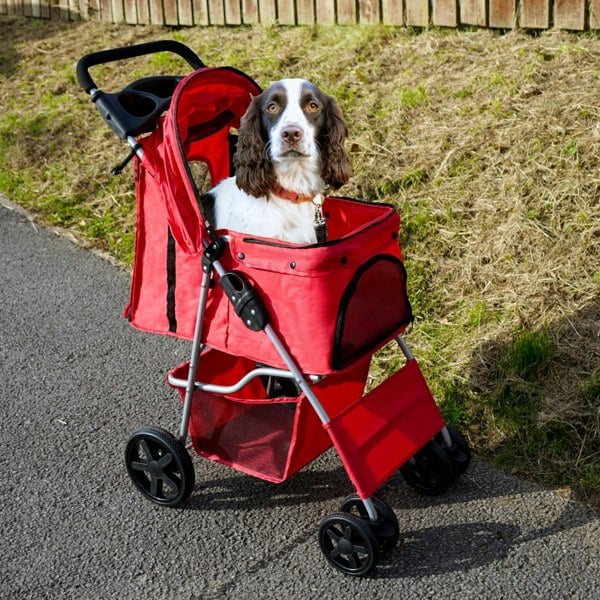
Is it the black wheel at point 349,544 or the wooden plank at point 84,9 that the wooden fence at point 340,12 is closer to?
the wooden plank at point 84,9

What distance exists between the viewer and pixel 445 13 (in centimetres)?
696

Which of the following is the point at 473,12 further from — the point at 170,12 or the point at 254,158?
the point at 254,158

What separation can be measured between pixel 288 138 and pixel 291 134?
0.02 metres

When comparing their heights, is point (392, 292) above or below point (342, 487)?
above

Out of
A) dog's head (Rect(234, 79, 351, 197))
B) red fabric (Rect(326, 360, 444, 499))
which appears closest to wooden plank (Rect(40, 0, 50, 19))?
dog's head (Rect(234, 79, 351, 197))

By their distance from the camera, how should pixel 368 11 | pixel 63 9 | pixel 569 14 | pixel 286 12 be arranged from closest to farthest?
pixel 569 14 → pixel 368 11 → pixel 286 12 → pixel 63 9

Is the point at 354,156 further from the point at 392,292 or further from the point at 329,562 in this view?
the point at 329,562

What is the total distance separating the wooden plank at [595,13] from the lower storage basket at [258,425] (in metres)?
3.61

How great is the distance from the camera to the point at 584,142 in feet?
17.5

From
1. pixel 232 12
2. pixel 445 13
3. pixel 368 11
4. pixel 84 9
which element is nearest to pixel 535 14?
pixel 445 13

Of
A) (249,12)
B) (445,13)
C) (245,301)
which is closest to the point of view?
(245,301)

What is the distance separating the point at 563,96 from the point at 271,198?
277cm

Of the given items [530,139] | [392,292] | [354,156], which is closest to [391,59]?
[354,156]

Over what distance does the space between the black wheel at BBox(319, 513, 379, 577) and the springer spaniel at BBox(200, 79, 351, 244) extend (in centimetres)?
112
